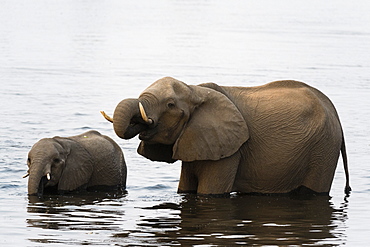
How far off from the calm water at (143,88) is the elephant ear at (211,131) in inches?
28.3

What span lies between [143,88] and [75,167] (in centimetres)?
1404

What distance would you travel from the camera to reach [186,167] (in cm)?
1310

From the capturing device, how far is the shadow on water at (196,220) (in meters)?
10.9

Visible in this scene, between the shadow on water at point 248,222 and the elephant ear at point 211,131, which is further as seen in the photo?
the elephant ear at point 211,131

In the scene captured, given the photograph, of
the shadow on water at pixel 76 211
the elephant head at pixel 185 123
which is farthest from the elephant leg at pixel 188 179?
the shadow on water at pixel 76 211

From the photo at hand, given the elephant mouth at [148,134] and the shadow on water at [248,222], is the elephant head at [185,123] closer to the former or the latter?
the elephant mouth at [148,134]

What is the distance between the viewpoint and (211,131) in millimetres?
12680

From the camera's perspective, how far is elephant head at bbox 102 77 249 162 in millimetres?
12086

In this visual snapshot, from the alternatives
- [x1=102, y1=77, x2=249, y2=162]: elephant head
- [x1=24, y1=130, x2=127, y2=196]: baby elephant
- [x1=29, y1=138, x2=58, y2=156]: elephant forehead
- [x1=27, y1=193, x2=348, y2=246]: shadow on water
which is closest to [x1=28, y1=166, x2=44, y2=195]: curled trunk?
[x1=24, y1=130, x2=127, y2=196]: baby elephant

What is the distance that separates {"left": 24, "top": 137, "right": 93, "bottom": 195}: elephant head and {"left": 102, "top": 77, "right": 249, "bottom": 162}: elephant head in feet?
3.93

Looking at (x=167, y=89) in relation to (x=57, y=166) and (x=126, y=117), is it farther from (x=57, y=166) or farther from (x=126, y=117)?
(x=57, y=166)

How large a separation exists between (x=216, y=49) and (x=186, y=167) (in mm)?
28960

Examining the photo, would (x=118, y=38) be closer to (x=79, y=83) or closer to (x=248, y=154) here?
(x=79, y=83)

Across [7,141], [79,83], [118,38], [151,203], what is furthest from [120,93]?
[118,38]
